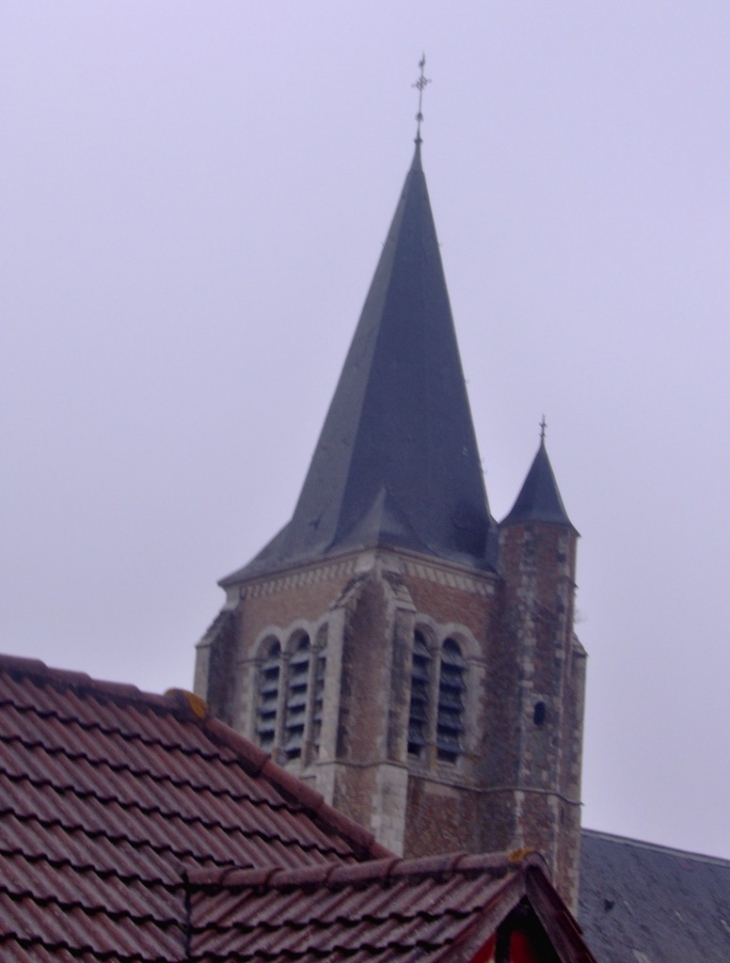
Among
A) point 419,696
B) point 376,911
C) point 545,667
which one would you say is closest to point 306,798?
point 376,911

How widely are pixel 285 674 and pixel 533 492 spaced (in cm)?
588

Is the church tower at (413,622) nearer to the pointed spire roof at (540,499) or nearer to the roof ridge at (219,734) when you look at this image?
the pointed spire roof at (540,499)

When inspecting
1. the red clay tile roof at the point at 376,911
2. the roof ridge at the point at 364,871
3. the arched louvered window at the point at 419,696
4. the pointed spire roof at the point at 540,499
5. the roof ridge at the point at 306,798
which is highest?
the pointed spire roof at the point at 540,499

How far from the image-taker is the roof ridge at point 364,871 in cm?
618

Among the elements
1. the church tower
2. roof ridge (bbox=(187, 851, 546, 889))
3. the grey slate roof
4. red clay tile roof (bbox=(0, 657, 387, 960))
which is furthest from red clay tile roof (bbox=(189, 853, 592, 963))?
the grey slate roof

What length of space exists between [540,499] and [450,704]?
447 centimetres

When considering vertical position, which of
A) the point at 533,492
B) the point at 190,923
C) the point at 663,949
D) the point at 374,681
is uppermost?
the point at 533,492

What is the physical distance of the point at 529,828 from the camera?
35.0 metres

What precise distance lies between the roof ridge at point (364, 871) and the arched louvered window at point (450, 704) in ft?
93.7

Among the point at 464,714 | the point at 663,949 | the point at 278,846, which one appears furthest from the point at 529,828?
the point at 278,846

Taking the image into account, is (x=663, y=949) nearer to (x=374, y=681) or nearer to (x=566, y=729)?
(x=566, y=729)

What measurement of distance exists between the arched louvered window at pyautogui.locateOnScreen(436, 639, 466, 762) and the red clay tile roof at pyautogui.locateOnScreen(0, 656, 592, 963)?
89.8ft

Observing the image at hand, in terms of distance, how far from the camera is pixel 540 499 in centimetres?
3788

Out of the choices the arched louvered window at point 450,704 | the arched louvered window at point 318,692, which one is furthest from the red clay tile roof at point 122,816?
the arched louvered window at point 450,704
